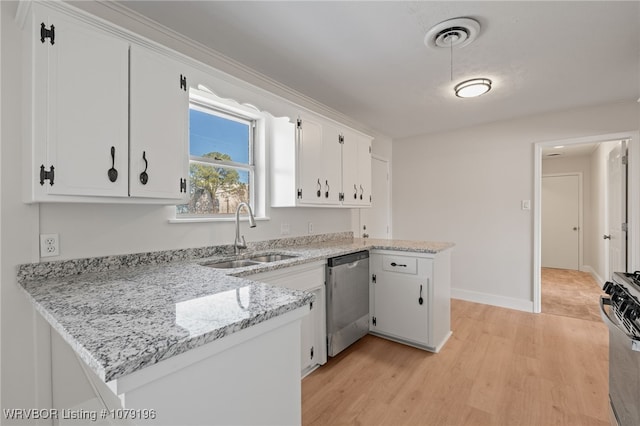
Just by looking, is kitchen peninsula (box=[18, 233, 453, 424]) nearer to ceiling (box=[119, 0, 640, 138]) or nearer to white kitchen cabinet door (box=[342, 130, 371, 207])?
ceiling (box=[119, 0, 640, 138])

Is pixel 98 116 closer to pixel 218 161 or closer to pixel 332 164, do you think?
pixel 218 161

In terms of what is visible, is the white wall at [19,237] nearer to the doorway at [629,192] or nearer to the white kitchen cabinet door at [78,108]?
Answer: the white kitchen cabinet door at [78,108]

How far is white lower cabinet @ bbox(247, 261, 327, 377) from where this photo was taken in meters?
2.03

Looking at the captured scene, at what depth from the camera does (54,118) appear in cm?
128

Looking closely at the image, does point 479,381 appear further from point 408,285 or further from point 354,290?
point 354,290

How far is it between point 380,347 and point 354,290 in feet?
1.99

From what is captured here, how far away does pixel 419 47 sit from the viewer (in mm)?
2176

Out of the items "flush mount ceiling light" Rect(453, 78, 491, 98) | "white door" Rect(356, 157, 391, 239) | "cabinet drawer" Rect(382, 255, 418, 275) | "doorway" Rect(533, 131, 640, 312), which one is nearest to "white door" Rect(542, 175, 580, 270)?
"doorway" Rect(533, 131, 640, 312)

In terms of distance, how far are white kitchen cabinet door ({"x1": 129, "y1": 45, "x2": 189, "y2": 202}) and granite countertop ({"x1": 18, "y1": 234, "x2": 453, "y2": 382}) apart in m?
0.47

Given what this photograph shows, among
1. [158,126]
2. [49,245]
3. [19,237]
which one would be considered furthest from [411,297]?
[19,237]

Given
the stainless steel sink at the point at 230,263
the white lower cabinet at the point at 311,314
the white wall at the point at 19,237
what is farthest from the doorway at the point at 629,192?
the white wall at the point at 19,237

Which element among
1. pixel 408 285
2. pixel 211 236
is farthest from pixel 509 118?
pixel 211 236

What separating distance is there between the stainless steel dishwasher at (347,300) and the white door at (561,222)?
549cm

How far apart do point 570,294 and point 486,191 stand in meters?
2.09
